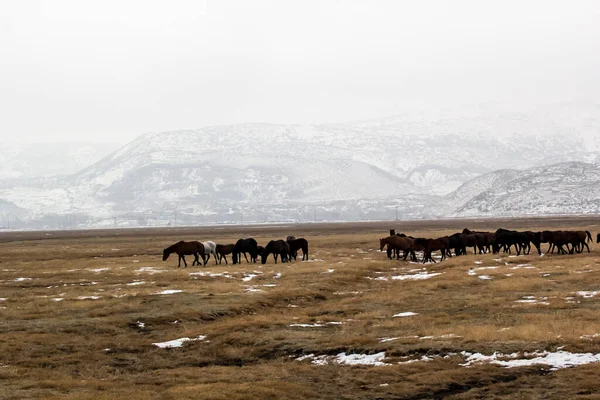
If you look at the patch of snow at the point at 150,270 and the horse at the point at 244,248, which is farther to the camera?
the horse at the point at 244,248

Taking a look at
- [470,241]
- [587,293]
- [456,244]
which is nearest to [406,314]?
[587,293]

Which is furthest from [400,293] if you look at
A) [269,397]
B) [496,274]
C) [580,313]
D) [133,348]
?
[269,397]

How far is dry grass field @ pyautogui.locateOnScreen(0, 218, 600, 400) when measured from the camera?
1866cm

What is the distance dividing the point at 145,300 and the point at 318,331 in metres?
12.4

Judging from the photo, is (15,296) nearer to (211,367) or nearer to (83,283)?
(83,283)

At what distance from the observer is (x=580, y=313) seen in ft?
88.1

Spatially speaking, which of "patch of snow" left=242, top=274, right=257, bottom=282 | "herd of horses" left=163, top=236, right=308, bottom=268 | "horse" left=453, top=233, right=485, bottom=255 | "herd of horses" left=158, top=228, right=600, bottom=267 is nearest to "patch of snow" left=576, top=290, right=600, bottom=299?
"patch of snow" left=242, top=274, right=257, bottom=282

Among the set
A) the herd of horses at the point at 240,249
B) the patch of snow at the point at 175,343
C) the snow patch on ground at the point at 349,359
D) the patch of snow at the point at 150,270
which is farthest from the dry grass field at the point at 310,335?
the herd of horses at the point at 240,249

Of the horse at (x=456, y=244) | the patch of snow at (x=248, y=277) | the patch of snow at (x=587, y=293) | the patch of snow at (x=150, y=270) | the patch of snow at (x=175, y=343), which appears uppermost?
the horse at (x=456, y=244)

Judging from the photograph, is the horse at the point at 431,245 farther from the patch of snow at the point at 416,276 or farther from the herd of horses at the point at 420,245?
the patch of snow at the point at 416,276

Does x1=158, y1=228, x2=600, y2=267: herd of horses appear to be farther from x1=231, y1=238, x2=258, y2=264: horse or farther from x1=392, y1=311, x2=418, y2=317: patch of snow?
x1=392, y1=311, x2=418, y2=317: patch of snow

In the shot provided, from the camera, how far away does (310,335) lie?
26109mm

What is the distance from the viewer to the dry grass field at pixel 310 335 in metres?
18.7

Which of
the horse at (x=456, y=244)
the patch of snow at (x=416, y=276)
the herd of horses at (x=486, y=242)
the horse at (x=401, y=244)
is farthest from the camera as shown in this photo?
the horse at (x=456, y=244)
